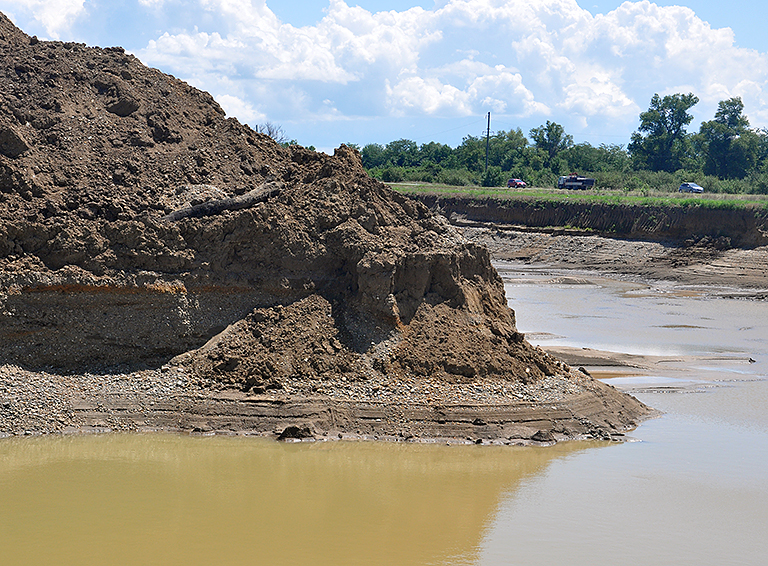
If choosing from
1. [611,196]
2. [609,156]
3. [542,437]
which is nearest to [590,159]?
[609,156]

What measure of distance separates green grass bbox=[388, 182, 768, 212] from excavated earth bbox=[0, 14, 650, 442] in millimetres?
34569

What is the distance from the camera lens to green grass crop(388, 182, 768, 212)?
155 ft

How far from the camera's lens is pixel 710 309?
111ft

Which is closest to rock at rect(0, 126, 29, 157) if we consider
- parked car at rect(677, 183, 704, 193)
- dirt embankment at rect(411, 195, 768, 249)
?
dirt embankment at rect(411, 195, 768, 249)

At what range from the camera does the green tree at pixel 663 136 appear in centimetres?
8181

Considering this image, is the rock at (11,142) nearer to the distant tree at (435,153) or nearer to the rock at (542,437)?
the rock at (542,437)

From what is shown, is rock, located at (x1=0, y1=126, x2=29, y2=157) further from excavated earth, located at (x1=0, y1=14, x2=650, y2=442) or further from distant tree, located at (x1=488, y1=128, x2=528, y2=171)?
distant tree, located at (x1=488, y1=128, x2=528, y2=171)

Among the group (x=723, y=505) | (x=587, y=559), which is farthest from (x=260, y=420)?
(x=723, y=505)

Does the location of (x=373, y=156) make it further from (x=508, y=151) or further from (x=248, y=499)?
(x=248, y=499)

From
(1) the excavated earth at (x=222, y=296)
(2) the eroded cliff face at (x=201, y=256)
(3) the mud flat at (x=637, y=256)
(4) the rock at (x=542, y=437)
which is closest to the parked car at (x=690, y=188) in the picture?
(3) the mud flat at (x=637, y=256)

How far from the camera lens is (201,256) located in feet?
48.2

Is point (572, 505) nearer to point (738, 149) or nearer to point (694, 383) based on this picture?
point (694, 383)

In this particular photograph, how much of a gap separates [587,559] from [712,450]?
18.5 ft

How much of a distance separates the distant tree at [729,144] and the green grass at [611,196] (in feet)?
71.8
